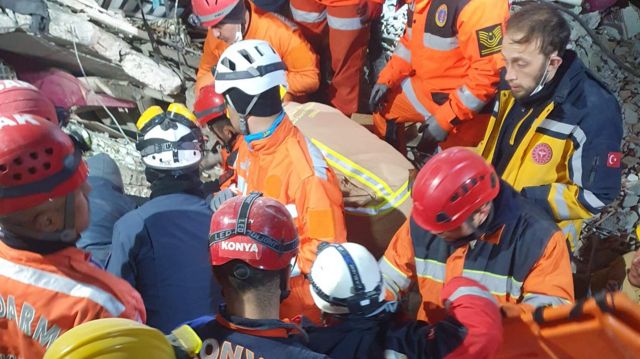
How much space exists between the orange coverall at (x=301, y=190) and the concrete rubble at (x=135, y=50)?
121 inches

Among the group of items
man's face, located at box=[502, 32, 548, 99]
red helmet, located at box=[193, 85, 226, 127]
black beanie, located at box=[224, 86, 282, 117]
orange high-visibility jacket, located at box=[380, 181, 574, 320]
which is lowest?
red helmet, located at box=[193, 85, 226, 127]

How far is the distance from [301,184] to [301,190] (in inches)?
1.2

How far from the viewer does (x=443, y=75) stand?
4871 mm

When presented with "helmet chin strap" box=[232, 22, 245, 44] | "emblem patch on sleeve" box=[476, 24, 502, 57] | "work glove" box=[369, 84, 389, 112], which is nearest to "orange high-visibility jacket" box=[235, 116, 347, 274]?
"emblem patch on sleeve" box=[476, 24, 502, 57]

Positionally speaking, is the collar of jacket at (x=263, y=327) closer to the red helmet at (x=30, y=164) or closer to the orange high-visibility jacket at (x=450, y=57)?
the red helmet at (x=30, y=164)

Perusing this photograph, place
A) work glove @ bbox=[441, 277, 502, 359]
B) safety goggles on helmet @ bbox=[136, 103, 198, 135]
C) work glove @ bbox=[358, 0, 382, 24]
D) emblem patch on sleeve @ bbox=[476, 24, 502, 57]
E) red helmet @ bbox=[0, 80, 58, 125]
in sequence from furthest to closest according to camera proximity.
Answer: work glove @ bbox=[358, 0, 382, 24], emblem patch on sleeve @ bbox=[476, 24, 502, 57], safety goggles on helmet @ bbox=[136, 103, 198, 135], red helmet @ bbox=[0, 80, 58, 125], work glove @ bbox=[441, 277, 502, 359]

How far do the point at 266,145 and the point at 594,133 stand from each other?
5.81 feet

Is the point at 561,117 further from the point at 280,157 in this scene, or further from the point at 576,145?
the point at 280,157

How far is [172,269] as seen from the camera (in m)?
3.24

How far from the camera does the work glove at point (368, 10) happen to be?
561cm

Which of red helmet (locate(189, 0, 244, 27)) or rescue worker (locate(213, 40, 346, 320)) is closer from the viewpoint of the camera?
rescue worker (locate(213, 40, 346, 320))

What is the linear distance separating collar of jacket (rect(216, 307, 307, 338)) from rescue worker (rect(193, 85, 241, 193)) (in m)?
2.15

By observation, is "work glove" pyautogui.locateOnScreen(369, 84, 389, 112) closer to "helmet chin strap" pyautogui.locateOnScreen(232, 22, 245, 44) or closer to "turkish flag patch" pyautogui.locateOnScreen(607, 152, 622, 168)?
"helmet chin strap" pyautogui.locateOnScreen(232, 22, 245, 44)

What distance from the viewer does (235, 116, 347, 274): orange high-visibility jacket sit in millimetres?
3277
